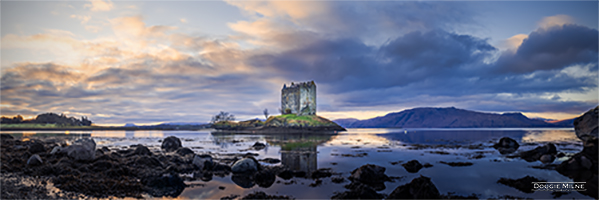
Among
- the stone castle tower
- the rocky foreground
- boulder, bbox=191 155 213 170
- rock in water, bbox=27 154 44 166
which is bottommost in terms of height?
boulder, bbox=191 155 213 170

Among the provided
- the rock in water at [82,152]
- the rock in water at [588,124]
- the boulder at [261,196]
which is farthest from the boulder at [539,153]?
the rock in water at [82,152]

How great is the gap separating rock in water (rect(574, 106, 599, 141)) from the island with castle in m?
107

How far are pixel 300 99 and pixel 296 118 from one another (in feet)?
42.0

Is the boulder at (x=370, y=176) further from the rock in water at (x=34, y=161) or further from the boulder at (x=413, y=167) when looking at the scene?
the rock in water at (x=34, y=161)

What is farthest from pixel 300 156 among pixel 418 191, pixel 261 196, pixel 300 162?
pixel 418 191

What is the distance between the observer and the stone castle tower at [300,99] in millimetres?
150625

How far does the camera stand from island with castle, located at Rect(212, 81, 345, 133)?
13788cm

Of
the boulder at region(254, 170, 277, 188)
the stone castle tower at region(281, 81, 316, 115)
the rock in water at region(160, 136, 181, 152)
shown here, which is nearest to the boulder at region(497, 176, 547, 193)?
the boulder at region(254, 170, 277, 188)

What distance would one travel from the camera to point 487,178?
19.9m

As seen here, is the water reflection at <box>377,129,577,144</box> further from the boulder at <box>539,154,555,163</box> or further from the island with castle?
the island with castle

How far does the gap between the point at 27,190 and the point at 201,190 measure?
27.0 ft

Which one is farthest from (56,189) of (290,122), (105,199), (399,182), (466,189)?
(290,122)

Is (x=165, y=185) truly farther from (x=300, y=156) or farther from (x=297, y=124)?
(x=297, y=124)

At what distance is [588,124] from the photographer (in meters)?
22.9
